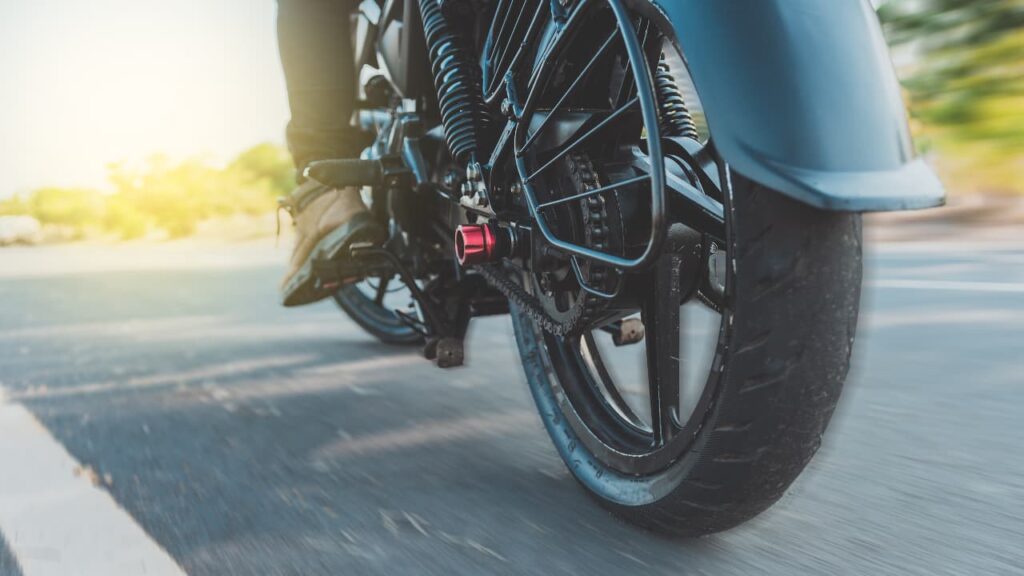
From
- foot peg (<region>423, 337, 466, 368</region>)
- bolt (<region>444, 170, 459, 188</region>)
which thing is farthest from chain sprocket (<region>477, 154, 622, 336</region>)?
foot peg (<region>423, 337, 466, 368</region>)

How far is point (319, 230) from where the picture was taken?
3.20 m

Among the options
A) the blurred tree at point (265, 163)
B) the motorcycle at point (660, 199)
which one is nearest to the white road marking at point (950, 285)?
the motorcycle at point (660, 199)

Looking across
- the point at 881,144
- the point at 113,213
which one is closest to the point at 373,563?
the point at 881,144

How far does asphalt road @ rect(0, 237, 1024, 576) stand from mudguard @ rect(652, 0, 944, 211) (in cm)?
68

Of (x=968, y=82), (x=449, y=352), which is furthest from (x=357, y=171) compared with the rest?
(x=968, y=82)

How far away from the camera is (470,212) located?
2350 mm

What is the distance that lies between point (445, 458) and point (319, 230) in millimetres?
1110

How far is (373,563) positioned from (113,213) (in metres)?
17.6

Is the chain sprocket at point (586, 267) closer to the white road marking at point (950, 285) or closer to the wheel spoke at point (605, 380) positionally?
A: the wheel spoke at point (605, 380)

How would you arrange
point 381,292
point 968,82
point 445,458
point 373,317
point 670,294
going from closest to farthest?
1. point 670,294
2. point 445,458
3. point 381,292
4. point 373,317
5. point 968,82

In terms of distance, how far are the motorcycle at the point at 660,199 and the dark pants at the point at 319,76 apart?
361mm

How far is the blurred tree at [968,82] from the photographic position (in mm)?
8820

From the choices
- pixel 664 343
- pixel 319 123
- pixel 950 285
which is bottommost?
pixel 950 285

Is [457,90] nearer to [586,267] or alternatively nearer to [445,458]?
[586,267]
